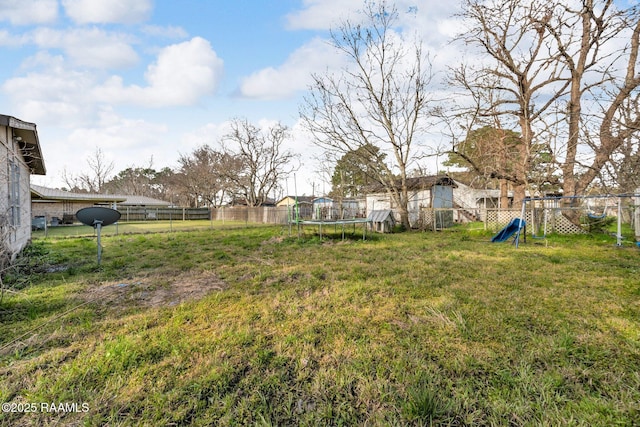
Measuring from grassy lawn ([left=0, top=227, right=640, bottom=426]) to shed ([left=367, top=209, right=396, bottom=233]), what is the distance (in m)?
8.70

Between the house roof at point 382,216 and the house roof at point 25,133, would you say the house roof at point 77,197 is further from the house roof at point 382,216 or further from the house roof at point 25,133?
the house roof at point 382,216

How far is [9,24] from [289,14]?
6897 millimetres

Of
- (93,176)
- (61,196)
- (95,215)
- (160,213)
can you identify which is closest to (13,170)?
(95,215)

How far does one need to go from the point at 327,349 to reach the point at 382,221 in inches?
455

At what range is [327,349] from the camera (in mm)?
2414

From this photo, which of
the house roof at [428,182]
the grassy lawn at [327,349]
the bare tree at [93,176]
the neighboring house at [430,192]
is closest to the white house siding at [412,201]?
the neighboring house at [430,192]

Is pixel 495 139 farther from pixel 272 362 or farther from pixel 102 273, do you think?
pixel 102 273

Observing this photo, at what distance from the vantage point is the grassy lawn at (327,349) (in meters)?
1.70

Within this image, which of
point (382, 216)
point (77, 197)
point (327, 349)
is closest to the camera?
point (327, 349)

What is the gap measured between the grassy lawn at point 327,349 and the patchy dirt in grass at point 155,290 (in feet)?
0.10

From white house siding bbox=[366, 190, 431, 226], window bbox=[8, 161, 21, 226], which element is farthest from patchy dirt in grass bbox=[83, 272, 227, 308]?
white house siding bbox=[366, 190, 431, 226]

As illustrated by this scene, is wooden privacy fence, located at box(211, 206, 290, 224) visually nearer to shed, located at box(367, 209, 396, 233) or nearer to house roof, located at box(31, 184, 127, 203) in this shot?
shed, located at box(367, 209, 396, 233)

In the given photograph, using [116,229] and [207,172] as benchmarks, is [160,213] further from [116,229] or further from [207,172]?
[116,229]

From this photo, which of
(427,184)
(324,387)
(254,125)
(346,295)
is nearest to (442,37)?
(427,184)
